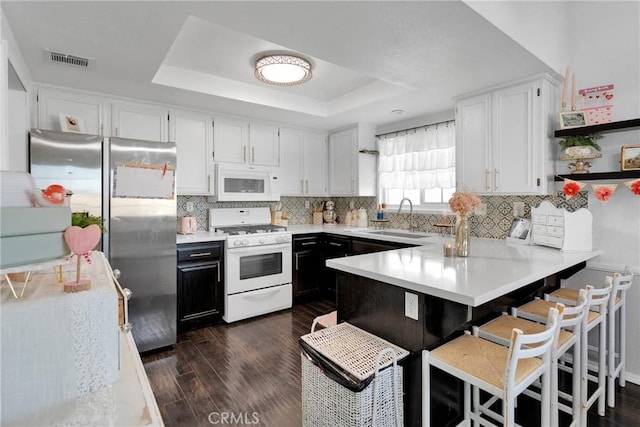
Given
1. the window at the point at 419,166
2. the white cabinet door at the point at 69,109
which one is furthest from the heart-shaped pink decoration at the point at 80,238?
the window at the point at 419,166

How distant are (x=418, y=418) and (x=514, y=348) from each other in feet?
2.30

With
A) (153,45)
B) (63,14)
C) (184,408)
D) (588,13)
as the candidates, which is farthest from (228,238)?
(588,13)

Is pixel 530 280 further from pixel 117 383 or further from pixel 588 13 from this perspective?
Result: pixel 588 13

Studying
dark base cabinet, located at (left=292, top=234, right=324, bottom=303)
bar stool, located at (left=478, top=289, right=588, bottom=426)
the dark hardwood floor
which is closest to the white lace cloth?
the dark hardwood floor

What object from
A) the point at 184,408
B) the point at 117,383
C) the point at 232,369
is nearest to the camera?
the point at 117,383

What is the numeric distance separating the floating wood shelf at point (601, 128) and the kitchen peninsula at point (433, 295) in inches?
36.9

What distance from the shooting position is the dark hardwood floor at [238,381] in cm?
195

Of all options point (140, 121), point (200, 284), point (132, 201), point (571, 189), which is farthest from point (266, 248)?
point (571, 189)

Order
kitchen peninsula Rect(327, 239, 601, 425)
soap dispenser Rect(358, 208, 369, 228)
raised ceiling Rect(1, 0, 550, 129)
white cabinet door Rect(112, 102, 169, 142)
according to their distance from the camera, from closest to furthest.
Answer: kitchen peninsula Rect(327, 239, 601, 425), raised ceiling Rect(1, 0, 550, 129), white cabinet door Rect(112, 102, 169, 142), soap dispenser Rect(358, 208, 369, 228)

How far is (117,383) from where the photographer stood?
0.82 metres

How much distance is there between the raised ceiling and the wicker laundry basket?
5.67 feet

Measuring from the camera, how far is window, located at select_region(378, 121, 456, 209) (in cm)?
359

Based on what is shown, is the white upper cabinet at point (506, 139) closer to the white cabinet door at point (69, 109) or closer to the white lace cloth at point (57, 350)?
the white lace cloth at point (57, 350)

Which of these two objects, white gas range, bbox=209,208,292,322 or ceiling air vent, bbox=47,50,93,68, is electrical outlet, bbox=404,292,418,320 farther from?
ceiling air vent, bbox=47,50,93,68
